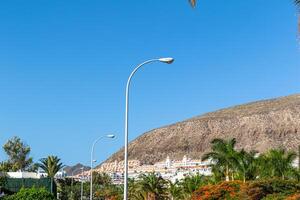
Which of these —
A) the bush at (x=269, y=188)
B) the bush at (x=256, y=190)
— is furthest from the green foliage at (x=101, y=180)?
the bush at (x=269, y=188)

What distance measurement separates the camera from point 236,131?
171875 mm

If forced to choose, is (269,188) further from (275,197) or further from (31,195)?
(31,195)

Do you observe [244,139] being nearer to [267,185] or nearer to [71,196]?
[71,196]

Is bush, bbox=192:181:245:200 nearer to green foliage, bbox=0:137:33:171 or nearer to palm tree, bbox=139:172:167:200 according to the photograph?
palm tree, bbox=139:172:167:200

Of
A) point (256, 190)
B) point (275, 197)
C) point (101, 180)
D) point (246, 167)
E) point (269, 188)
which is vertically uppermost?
point (101, 180)

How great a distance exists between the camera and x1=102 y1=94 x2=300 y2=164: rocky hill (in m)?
158

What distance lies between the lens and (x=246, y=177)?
58969 mm

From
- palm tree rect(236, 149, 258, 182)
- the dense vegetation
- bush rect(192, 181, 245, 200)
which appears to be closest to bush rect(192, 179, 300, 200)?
bush rect(192, 181, 245, 200)

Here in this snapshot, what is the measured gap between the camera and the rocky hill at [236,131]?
157875 mm

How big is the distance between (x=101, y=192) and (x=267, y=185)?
2117 inches

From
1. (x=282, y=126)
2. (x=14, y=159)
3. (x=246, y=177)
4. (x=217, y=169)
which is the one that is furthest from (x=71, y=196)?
(x=282, y=126)

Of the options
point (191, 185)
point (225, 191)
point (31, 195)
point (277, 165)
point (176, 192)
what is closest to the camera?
point (31, 195)

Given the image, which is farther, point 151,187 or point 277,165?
point 151,187

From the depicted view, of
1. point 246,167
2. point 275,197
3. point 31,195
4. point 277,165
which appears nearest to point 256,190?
point 275,197
